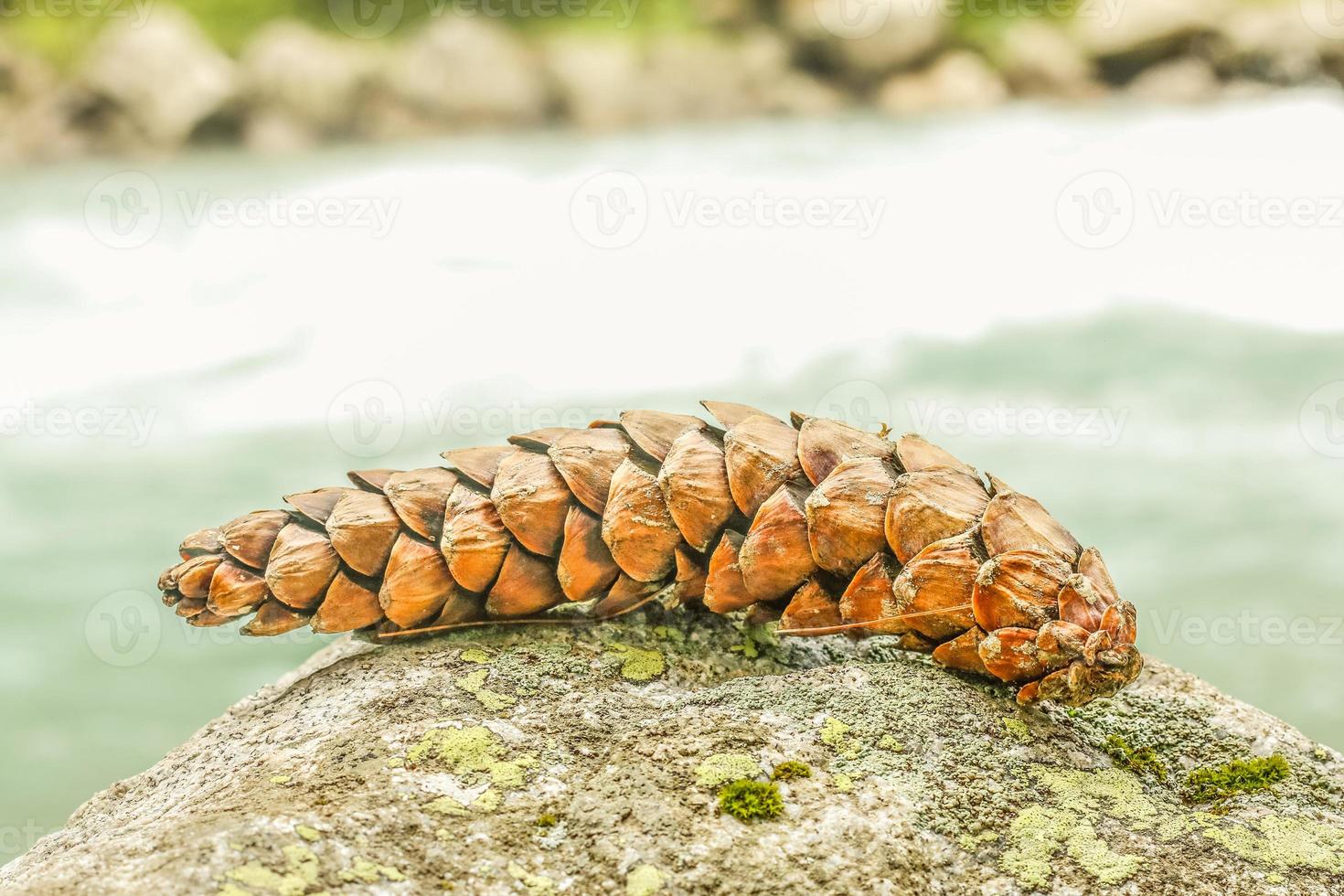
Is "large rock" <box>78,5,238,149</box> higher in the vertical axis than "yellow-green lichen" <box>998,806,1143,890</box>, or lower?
higher

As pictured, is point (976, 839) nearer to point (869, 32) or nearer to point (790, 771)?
point (790, 771)

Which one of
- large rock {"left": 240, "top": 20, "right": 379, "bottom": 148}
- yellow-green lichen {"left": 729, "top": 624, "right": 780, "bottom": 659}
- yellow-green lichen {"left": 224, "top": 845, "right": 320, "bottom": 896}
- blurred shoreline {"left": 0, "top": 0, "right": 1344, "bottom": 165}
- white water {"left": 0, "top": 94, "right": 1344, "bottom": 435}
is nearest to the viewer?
yellow-green lichen {"left": 224, "top": 845, "right": 320, "bottom": 896}

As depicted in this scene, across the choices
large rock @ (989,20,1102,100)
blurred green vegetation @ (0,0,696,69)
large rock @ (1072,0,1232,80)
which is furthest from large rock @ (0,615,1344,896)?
large rock @ (1072,0,1232,80)

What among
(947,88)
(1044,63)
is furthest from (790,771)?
(1044,63)

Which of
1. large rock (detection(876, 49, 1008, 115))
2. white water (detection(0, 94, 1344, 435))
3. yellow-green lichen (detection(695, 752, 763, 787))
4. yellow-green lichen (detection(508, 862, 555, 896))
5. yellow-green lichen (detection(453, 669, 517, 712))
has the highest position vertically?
large rock (detection(876, 49, 1008, 115))

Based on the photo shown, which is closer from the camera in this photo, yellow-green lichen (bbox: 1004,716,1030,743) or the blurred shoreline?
yellow-green lichen (bbox: 1004,716,1030,743)

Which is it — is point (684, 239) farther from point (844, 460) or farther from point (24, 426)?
point (844, 460)

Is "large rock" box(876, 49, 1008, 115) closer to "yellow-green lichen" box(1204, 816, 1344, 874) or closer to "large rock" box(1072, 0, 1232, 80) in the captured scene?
"large rock" box(1072, 0, 1232, 80)
